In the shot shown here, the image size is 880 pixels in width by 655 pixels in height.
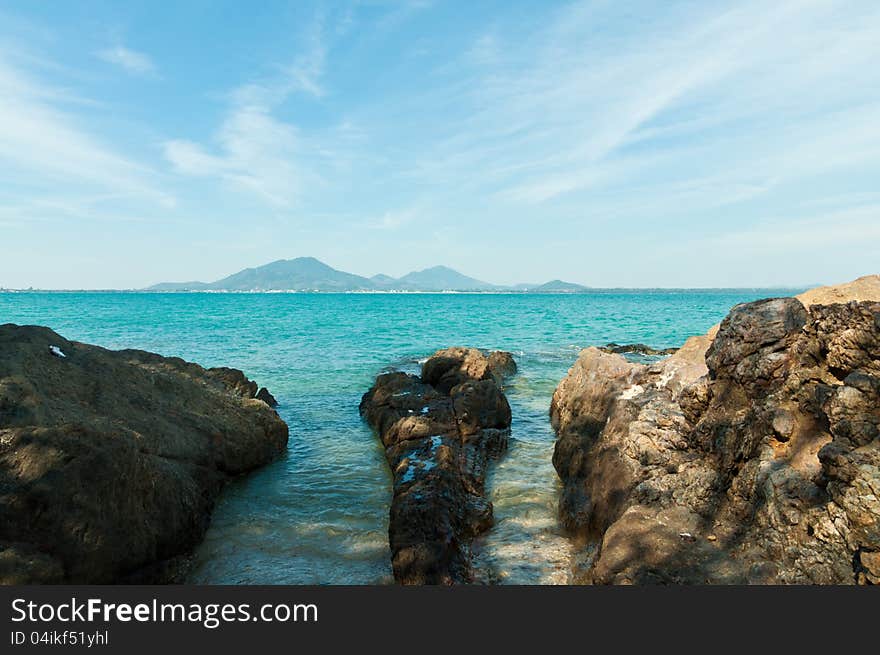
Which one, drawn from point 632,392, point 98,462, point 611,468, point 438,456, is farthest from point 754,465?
point 98,462

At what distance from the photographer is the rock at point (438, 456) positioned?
24.3 feet

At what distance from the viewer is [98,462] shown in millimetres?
7188

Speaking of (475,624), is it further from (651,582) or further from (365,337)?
(365,337)

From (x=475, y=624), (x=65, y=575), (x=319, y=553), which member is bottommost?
(x=319, y=553)

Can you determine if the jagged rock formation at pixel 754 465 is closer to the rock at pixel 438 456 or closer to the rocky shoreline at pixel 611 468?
the rocky shoreline at pixel 611 468

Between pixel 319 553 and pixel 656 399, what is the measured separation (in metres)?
7.16

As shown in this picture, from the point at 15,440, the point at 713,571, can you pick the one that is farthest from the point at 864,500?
the point at 15,440

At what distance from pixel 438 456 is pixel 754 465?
5.83 metres

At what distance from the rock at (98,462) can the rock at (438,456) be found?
376 cm

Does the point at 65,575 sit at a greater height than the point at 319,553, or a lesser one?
greater

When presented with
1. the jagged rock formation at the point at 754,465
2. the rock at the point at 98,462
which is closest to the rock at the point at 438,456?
the jagged rock formation at the point at 754,465

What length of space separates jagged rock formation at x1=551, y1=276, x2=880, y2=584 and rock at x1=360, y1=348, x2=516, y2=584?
2082 millimetres

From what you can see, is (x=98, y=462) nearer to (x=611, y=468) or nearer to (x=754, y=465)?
(x=611, y=468)

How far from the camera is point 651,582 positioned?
573 centimetres
